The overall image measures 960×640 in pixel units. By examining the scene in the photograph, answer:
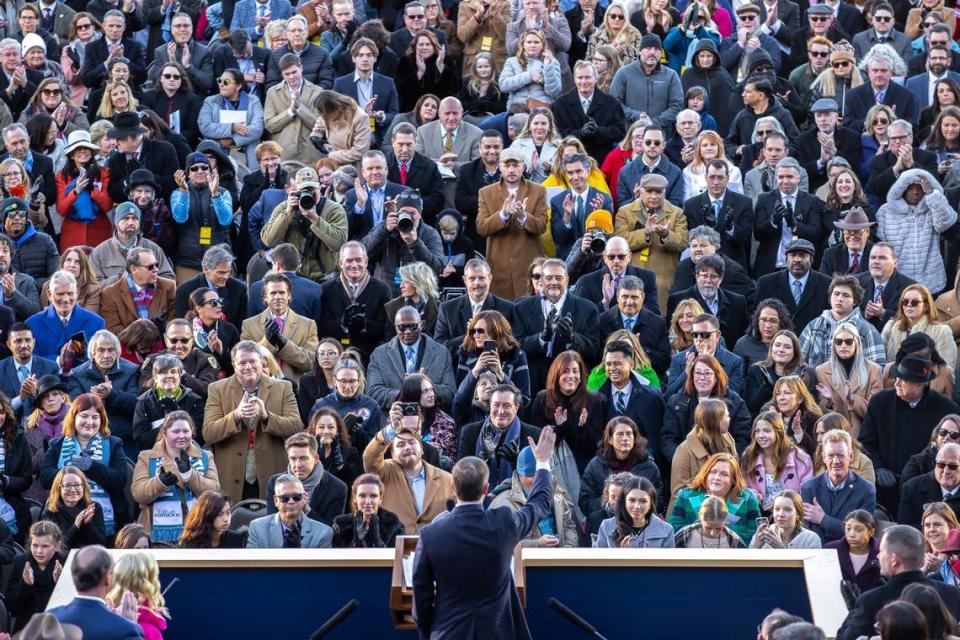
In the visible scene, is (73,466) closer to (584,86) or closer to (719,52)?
(584,86)

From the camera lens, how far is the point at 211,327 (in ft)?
47.3

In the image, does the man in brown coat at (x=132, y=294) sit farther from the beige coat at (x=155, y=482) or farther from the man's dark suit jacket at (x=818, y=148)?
the man's dark suit jacket at (x=818, y=148)

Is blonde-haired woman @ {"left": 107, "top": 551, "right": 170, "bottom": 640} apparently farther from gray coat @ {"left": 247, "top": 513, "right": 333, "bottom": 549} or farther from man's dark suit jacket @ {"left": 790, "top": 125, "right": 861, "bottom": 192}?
man's dark suit jacket @ {"left": 790, "top": 125, "right": 861, "bottom": 192}

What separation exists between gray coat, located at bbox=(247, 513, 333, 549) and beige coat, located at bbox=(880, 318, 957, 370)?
471 cm

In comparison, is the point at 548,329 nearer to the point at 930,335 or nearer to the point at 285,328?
the point at 285,328

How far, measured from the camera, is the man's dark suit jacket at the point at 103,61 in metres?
18.5

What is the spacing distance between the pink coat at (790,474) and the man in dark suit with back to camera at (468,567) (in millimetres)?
3285

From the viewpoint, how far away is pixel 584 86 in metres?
17.6

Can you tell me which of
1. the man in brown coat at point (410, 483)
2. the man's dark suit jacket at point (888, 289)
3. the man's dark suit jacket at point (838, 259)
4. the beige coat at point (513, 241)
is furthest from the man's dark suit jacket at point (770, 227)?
the man in brown coat at point (410, 483)

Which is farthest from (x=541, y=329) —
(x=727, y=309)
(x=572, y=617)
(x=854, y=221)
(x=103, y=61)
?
(x=103, y=61)

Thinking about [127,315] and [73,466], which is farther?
[127,315]

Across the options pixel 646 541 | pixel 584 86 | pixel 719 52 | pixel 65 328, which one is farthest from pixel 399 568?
pixel 719 52

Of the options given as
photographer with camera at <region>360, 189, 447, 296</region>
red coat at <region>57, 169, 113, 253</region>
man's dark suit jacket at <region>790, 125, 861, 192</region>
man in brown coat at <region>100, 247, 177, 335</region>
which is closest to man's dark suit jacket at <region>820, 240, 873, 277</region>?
man's dark suit jacket at <region>790, 125, 861, 192</region>

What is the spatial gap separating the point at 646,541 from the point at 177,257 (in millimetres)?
5688
